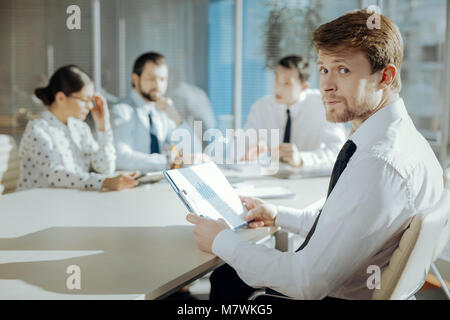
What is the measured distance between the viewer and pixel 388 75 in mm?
1246

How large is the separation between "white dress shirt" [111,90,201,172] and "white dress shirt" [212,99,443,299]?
6.27 feet

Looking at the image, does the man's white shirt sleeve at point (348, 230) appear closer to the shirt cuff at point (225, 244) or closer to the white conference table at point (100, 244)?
the shirt cuff at point (225, 244)

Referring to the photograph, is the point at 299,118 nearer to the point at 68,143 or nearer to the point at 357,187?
the point at 68,143

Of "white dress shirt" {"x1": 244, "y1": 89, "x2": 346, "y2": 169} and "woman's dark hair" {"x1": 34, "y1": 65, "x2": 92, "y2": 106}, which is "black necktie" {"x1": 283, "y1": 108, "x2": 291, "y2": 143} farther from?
"woman's dark hair" {"x1": 34, "y1": 65, "x2": 92, "y2": 106}

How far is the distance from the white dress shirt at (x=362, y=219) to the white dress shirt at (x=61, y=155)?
133cm

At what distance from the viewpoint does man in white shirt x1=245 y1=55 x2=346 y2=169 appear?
302 centimetres

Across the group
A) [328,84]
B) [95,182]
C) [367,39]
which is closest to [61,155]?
[95,182]

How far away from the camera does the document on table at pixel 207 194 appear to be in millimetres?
1438

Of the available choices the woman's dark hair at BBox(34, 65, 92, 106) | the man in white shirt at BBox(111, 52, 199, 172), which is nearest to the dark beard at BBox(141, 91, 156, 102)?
the man in white shirt at BBox(111, 52, 199, 172)

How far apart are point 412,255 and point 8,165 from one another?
2348mm

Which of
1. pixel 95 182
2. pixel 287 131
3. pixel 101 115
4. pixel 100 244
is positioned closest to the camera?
pixel 100 244

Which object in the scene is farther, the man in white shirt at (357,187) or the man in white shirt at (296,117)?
the man in white shirt at (296,117)

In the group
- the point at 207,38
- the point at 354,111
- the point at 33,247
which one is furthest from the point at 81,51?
the point at 354,111

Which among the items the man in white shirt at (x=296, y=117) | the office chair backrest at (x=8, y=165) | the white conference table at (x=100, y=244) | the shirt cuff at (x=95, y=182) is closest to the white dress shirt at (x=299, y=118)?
the man in white shirt at (x=296, y=117)
